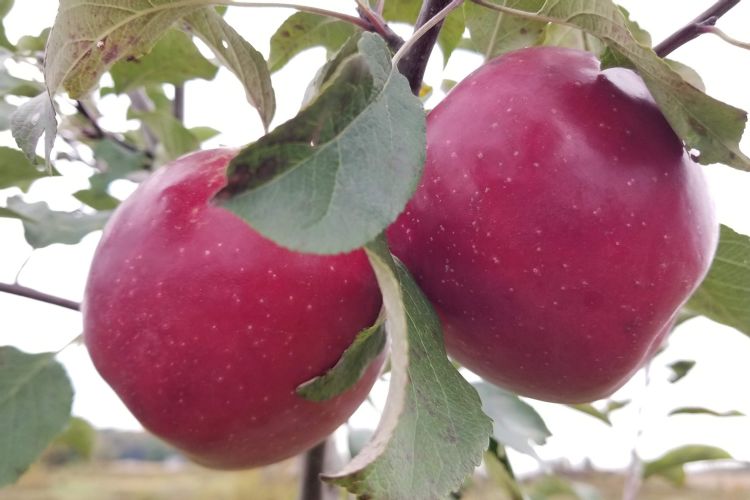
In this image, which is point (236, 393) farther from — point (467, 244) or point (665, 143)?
point (665, 143)

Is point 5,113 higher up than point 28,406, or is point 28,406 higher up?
point 5,113

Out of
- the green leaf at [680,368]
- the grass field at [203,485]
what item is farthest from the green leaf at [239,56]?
the grass field at [203,485]

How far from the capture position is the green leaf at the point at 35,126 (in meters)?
0.50

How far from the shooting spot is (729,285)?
596 mm

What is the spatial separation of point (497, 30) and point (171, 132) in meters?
0.47

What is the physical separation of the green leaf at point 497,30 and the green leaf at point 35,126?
32 cm

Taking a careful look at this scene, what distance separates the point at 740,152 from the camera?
1.49ft

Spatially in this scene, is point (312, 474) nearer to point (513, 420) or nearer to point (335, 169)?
point (513, 420)

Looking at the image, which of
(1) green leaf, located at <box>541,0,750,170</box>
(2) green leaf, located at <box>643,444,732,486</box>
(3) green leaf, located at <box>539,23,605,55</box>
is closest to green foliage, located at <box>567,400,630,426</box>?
(2) green leaf, located at <box>643,444,732,486</box>

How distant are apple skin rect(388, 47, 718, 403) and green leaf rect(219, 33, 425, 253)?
0.35ft

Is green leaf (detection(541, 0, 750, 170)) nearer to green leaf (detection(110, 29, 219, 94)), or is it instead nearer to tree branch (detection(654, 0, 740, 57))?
tree branch (detection(654, 0, 740, 57))

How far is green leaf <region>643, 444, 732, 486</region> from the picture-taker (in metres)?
1.23

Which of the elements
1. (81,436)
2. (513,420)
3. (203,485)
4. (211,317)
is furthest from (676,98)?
(203,485)

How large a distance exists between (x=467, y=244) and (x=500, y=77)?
11 centimetres
